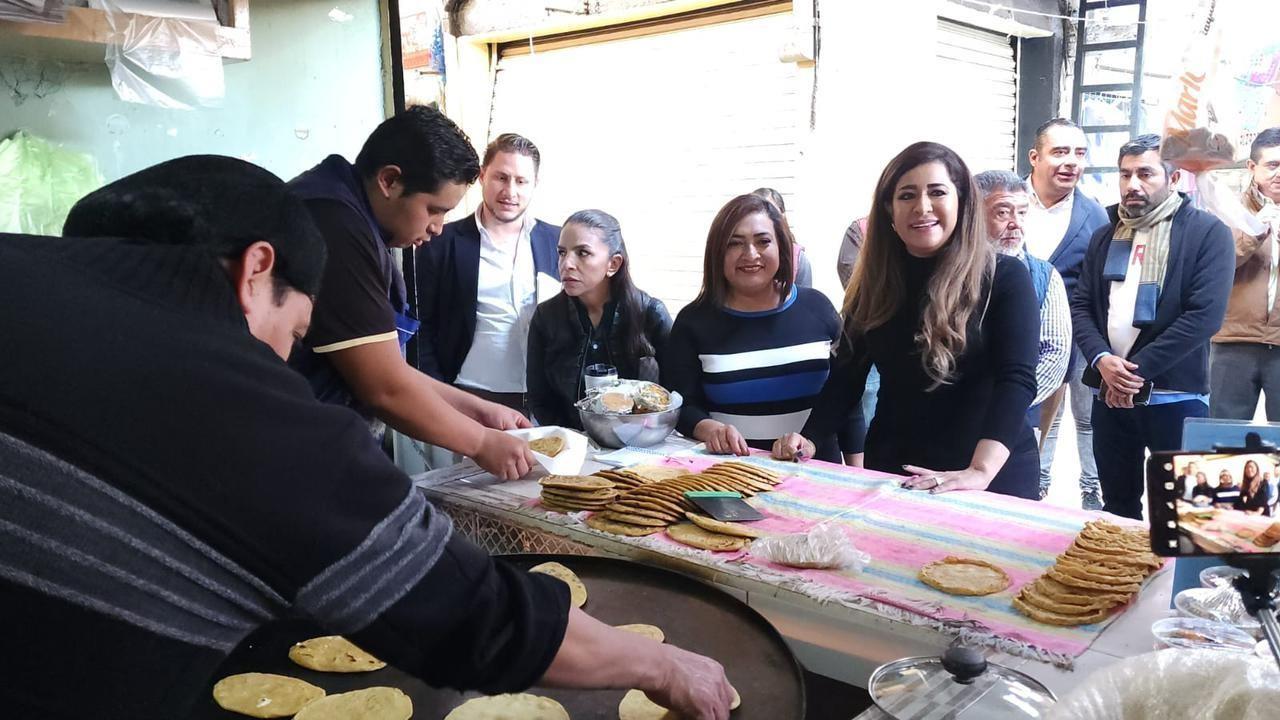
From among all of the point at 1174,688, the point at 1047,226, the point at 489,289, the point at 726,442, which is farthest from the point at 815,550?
the point at 1047,226

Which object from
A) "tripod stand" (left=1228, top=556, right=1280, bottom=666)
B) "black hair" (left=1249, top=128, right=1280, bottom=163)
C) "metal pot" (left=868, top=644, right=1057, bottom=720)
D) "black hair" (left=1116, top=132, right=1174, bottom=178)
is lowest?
"metal pot" (left=868, top=644, right=1057, bottom=720)

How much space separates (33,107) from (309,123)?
0.86 m

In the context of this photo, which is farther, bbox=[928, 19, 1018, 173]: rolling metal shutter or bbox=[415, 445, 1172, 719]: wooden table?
bbox=[928, 19, 1018, 173]: rolling metal shutter

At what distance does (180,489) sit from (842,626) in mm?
1099

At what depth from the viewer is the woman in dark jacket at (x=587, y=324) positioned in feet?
10.6

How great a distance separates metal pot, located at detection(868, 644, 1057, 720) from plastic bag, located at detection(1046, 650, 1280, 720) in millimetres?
91

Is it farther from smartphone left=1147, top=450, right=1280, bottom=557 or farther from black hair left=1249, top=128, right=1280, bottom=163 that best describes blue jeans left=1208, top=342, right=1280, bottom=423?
smartphone left=1147, top=450, right=1280, bottom=557

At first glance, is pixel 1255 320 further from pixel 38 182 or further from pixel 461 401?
pixel 38 182

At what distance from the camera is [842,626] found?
152cm

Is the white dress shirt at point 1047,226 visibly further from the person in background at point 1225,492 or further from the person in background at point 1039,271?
the person in background at point 1225,492

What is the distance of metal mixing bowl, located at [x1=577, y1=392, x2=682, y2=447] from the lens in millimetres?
2594

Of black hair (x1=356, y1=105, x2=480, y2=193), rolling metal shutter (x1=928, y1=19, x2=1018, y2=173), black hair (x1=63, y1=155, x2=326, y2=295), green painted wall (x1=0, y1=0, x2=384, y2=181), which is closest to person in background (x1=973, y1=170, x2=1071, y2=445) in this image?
black hair (x1=356, y1=105, x2=480, y2=193)

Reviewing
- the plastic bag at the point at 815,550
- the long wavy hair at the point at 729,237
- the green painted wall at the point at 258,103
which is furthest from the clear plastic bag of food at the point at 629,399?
the green painted wall at the point at 258,103

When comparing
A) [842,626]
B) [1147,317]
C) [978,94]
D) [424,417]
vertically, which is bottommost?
[842,626]
